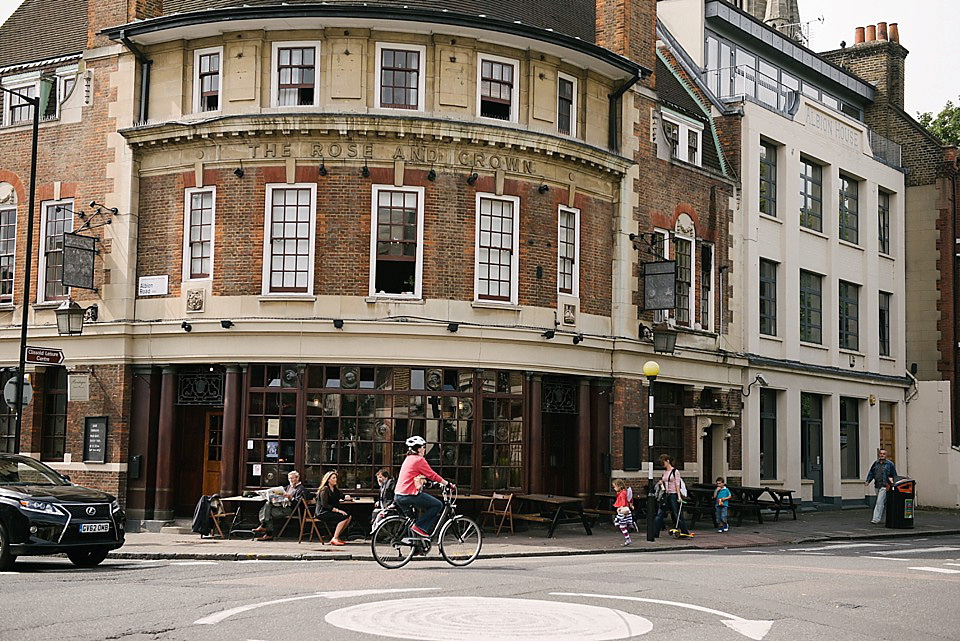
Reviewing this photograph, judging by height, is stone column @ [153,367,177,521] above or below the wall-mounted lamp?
below

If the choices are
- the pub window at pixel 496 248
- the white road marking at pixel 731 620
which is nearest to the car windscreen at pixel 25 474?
the white road marking at pixel 731 620

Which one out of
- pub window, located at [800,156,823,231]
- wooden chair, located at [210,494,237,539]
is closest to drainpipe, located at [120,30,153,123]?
wooden chair, located at [210,494,237,539]

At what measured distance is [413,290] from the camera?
81.7 feet

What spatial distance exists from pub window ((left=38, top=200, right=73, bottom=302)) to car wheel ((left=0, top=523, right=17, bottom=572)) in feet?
35.9

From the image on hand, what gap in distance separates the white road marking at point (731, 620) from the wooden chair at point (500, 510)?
10.3 m

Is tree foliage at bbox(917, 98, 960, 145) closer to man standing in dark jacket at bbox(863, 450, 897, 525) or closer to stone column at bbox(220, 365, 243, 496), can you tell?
man standing in dark jacket at bbox(863, 450, 897, 525)

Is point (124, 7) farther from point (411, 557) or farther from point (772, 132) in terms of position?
point (772, 132)

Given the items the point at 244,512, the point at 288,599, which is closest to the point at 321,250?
the point at 244,512

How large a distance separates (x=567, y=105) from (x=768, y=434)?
12.1 metres

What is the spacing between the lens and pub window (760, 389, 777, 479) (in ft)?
111

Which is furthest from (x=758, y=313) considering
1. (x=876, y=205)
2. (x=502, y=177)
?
(x=502, y=177)

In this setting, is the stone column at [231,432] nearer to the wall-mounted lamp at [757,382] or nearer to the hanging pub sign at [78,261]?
the hanging pub sign at [78,261]

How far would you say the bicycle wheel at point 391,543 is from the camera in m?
17.0

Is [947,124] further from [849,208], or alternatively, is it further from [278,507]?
[278,507]
